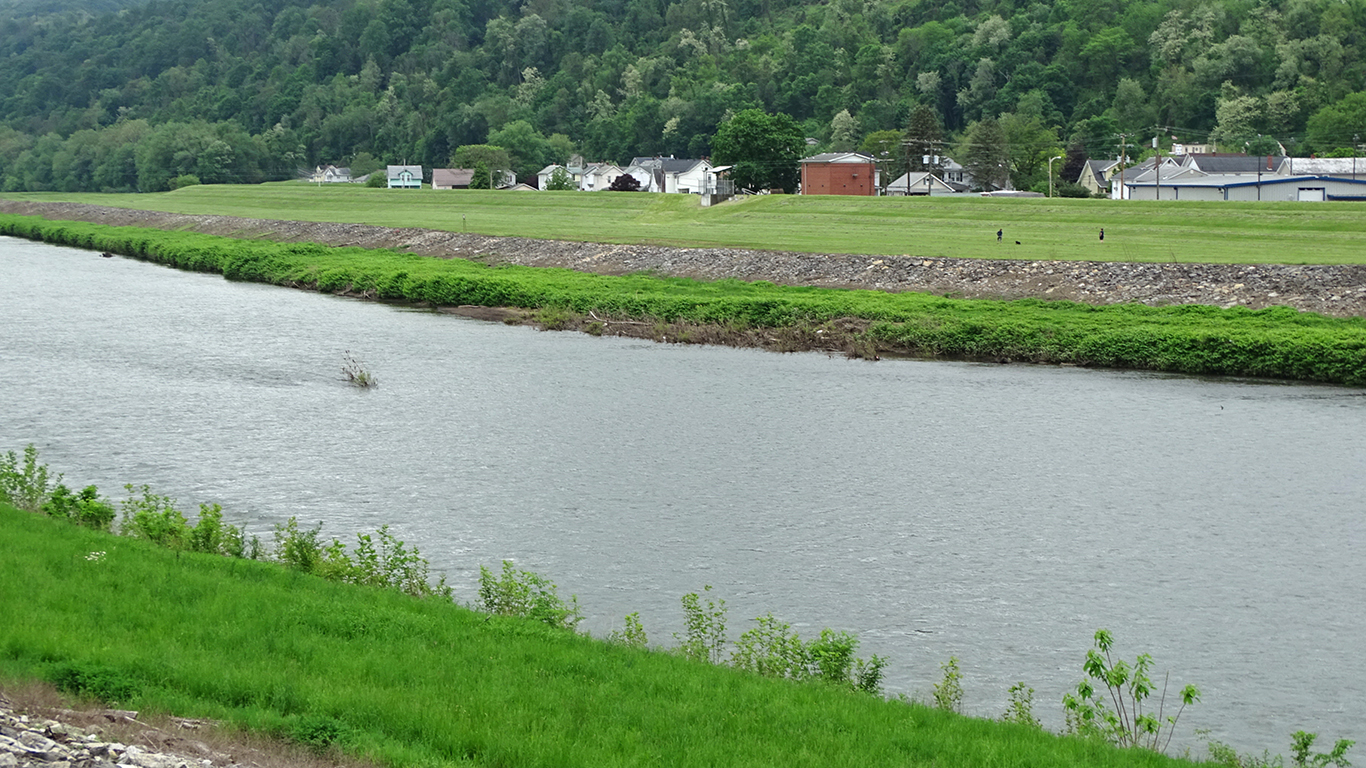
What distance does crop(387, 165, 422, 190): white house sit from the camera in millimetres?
180875

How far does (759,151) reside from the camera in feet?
375

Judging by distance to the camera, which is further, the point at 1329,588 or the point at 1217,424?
the point at 1217,424

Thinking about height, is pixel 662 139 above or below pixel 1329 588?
above

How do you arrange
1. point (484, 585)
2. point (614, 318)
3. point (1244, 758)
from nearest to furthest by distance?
point (1244, 758)
point (484, 585)
point (614, 318)

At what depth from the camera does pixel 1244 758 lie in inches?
553

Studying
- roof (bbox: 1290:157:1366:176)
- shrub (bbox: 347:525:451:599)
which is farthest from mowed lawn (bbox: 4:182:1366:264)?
roof (bbox: 1290:157:1366:176)

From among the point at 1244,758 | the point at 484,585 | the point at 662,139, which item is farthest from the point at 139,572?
the point at 662,139

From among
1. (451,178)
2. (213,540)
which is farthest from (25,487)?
(451,178)

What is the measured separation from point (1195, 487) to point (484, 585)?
52.7ft

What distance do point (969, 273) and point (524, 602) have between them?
41.4 metres

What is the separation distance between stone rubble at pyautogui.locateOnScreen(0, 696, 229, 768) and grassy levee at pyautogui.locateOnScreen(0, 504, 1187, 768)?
2.60 ft

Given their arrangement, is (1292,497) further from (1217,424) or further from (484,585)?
(484,585)

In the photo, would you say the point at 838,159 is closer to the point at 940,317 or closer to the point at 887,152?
the point at 887,152

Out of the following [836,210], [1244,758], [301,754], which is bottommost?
[1244,758]
